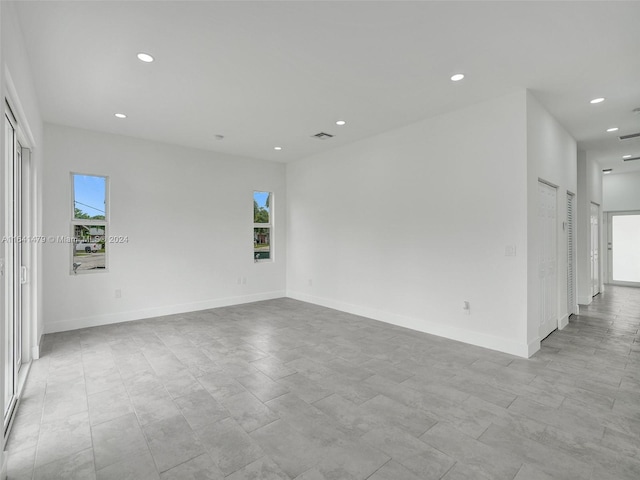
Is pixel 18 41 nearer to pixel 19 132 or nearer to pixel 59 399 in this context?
pixel 19 132

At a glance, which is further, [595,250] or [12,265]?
[595,250]

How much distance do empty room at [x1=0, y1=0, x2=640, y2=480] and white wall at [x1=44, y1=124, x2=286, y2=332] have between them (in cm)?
4

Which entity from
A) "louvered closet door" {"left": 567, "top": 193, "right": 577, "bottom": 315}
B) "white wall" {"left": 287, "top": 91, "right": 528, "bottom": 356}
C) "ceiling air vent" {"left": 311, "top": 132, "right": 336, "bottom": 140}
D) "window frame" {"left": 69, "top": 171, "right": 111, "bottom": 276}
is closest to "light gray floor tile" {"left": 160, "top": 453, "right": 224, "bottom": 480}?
"white wall" {"left": 287, "top": 91, "right": 528, "bottom": 356}

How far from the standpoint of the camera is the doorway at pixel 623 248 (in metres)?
8.36

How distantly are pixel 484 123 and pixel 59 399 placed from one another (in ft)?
16.9

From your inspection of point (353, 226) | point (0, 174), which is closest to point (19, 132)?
point (0, 174)

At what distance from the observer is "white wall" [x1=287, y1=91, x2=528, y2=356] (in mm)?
3750

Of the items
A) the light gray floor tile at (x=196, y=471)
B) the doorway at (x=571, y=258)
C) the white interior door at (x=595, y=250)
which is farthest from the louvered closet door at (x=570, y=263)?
the light gray floor tile at (x=196, y=471)

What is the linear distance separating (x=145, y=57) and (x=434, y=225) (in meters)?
3.81

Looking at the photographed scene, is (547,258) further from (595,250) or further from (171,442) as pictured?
(171,442)

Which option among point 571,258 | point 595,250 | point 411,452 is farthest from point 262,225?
point 595,250

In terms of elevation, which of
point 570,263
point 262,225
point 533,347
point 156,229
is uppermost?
point 262,225

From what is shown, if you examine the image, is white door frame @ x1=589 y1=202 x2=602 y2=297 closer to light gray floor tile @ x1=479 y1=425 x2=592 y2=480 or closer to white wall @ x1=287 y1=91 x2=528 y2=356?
white wall @ x1=287 y1=91 x2=528 y2=356

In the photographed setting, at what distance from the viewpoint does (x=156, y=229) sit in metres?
5.50
